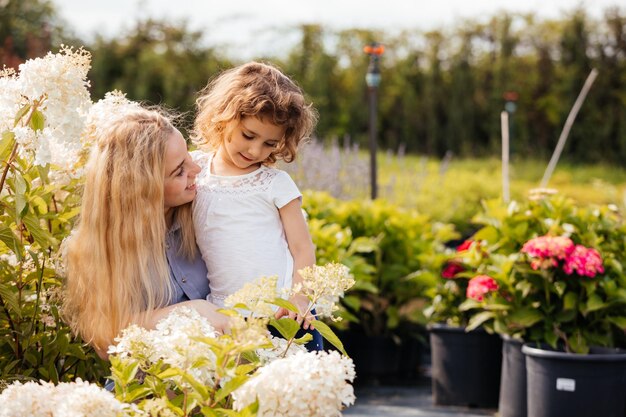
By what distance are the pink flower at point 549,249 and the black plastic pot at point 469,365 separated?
74cm

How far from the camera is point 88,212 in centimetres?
202

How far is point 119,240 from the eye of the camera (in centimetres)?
198

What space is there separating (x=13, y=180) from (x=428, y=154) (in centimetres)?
1069

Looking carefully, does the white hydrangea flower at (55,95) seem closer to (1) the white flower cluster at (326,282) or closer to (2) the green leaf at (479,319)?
(1) the white flower cluster at (326,282)

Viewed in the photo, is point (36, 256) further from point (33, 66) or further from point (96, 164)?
point (33, 66)

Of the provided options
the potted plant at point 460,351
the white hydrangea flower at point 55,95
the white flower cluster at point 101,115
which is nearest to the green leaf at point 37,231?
the white hydrangea flower at point 55,95

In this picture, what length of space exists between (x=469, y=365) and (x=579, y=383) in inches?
31.7

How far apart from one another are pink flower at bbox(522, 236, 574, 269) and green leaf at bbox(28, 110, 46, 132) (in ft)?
7.43

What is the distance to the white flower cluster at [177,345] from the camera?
1427mm

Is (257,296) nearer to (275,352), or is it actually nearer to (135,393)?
(275,352)

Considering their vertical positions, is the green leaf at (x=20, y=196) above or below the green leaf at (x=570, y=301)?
above

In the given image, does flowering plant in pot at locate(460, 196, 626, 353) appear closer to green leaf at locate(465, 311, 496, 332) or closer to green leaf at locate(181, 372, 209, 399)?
green leaf at locate(465, 311, 496, 332)

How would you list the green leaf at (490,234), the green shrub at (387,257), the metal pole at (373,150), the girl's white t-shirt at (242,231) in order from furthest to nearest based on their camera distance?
the metal pole at (373,150) → the green shrub at (387,257) → the green leaf at (490,234) → the girl's white t-shirt at (242,231)

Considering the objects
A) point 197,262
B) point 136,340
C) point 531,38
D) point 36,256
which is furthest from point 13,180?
point 531,38
